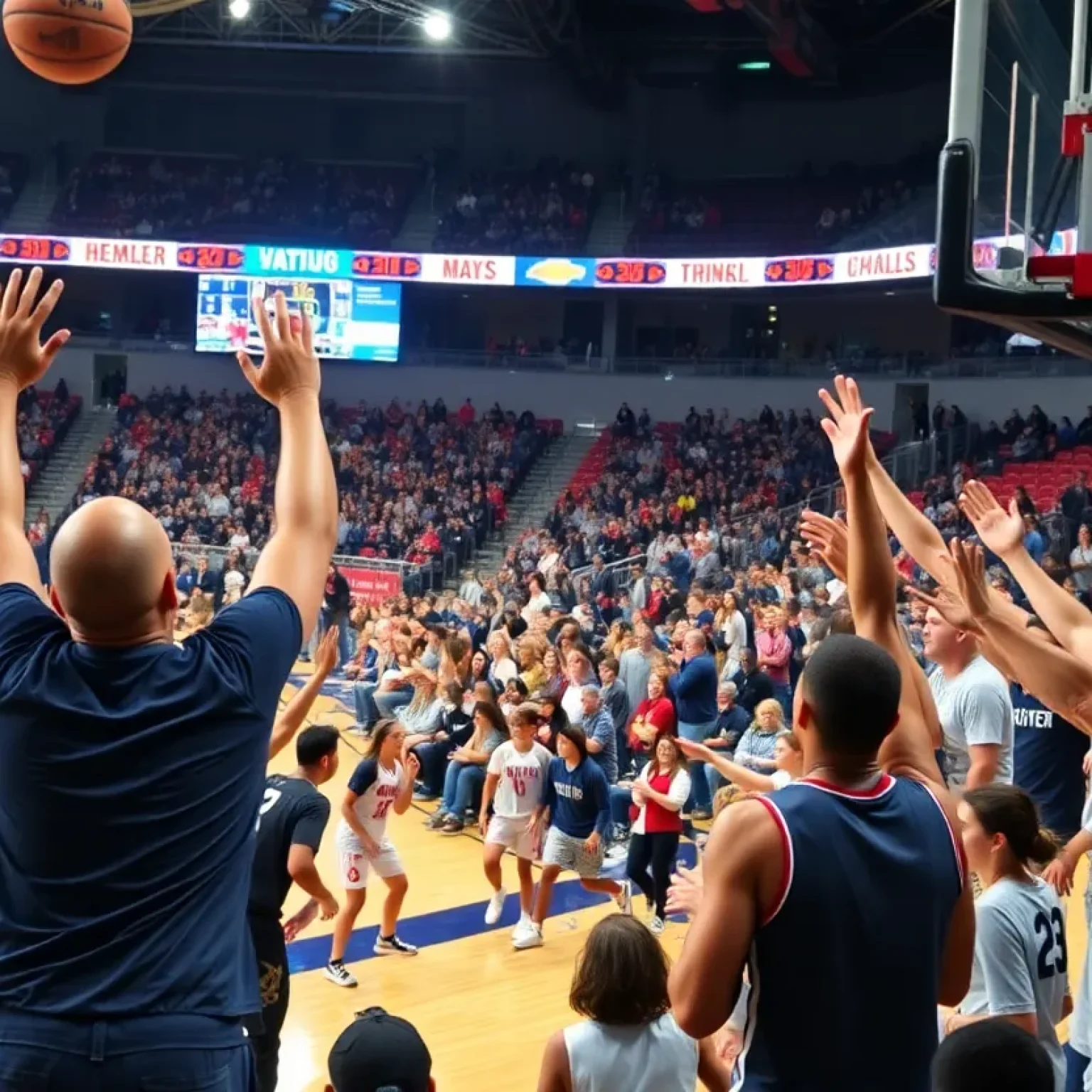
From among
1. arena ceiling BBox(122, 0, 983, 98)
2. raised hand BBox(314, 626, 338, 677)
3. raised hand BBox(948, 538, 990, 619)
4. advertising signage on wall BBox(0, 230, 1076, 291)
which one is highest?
arena ceiling BBox(122, 0, 983, 98)

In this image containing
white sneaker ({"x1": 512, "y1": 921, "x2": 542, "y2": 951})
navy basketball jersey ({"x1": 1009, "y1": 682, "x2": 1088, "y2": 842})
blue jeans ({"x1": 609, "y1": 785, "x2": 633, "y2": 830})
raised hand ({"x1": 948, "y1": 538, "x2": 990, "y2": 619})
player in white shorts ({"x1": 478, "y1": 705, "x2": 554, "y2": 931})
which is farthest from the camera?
blue jeans ({"x1": 609, "y1": 785, "x2": 633, "y2": 830})

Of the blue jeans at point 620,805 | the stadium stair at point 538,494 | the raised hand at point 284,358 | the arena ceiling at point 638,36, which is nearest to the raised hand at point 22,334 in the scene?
the raised hand at point 284,358

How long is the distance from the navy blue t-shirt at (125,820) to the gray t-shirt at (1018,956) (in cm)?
206

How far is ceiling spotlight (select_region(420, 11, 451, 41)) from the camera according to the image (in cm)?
2497

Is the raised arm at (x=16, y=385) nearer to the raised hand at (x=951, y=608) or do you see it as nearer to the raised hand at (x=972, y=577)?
the raised hand at (x=972, y=577)

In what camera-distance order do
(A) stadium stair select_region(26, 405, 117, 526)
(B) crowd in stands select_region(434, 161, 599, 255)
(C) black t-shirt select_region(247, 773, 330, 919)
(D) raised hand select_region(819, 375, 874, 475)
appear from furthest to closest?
(B) crowd in stands select_region(434, 161, 599, 255)
(A) stadium stair select_region(26, 405, 117, 526)
(C) black t-shirt select_region(247, 773, 330, 919)
(D) raised hand select_region(819, 375, 874, 475)

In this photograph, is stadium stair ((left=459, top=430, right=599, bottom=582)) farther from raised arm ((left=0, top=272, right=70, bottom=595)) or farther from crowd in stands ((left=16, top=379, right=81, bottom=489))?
raised arm ((left=0, top=272, right=70, bottom=595))

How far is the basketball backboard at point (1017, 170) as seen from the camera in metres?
3.88

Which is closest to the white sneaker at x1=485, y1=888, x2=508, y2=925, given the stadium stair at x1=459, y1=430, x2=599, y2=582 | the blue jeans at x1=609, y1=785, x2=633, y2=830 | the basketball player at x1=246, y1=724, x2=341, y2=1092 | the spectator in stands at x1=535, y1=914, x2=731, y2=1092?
the blue jeans at x1=609, y1=785, x2=633, y2=830

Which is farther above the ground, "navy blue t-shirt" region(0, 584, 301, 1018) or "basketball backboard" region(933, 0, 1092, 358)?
"basketball backboard" region(933, 0, 1092, 358)

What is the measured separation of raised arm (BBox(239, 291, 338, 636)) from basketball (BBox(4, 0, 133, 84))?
648 centimetres

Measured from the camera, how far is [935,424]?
75.5 feet

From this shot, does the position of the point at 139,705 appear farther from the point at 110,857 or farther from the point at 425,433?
the point at 425,433

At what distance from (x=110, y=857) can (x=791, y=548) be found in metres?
17.0
